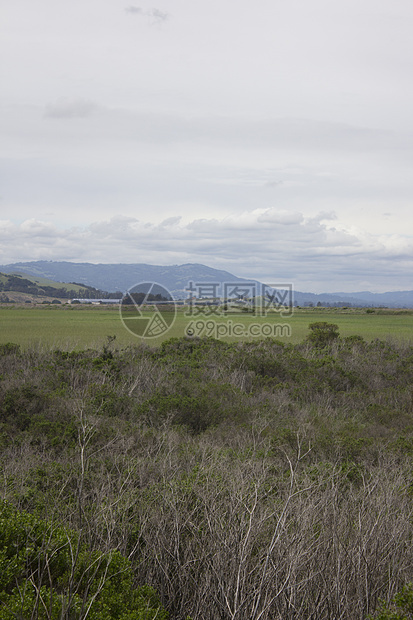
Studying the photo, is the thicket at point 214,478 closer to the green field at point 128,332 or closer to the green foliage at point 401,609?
the green foliage at point 401,609

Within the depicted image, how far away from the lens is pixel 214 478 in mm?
5199

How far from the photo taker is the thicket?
315 cm

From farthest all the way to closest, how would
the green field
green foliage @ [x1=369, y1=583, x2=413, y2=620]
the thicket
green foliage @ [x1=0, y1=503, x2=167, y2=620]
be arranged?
the green field → the thicket → green foliage @ [x1=0, y1=503, x2=167, y2=620] → green foliage @ [x1=369, y1=583, x2=413, y2=620]

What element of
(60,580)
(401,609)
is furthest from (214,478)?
(401,609)

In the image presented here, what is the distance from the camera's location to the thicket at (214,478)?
3.15 m

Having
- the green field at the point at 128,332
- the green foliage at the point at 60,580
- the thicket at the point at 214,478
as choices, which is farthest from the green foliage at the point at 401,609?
the green field at the point at 128,332

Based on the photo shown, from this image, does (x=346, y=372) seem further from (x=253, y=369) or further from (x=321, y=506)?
(x=321, y=506)

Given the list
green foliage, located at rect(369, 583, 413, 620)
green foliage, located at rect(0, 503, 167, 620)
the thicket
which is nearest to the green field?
the thicket

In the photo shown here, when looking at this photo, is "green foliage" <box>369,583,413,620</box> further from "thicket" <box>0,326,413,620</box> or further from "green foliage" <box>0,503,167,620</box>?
"green foliage" <box>0,503,167,620</box>

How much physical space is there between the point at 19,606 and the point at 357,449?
6.51m

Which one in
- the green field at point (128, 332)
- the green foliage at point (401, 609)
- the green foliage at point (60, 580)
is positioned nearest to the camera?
the green foliage at point (401, 609)

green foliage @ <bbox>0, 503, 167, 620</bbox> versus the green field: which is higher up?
green foliage @ <bbox>0, 503, 167, 620</bbox>

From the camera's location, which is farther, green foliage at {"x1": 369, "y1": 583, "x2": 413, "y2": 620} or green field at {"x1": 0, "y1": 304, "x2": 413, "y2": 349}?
green field at {"x1": 0, "y1": 304, "x2": 413, "y2": 349}

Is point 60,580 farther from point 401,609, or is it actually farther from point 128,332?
point 128,332
